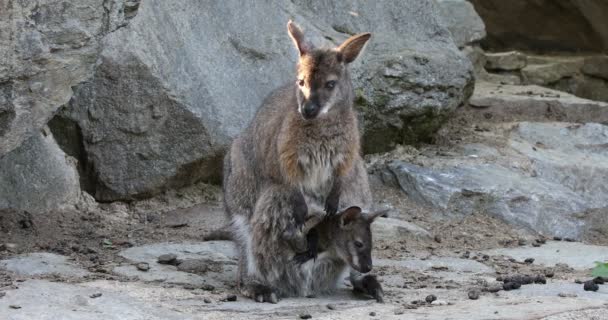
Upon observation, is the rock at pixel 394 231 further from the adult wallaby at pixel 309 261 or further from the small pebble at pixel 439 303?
the small pebble at pixel 439 303

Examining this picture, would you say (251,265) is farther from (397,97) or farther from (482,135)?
(482,135)

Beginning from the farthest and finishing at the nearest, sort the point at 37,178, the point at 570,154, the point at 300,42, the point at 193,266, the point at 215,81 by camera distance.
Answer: the point at 570,154 → the point at 215,81 → the point at 37,178 → the point at 193,266 → the point at 300,42

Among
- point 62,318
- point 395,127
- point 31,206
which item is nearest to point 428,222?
point 395,127

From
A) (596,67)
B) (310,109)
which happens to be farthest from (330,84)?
(596,67)

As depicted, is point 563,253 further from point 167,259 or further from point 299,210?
point 167,259

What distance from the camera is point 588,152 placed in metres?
10.3

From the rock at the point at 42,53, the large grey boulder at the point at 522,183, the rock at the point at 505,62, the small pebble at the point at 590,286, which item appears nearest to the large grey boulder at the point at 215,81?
the large grey boulder at the point at 522,183

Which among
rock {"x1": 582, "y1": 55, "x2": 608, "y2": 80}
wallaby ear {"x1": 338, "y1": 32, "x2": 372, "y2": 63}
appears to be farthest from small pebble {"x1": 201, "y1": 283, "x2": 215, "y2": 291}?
rock {"x1": 582, "y1": 55, "x2": 608, "y2": 80}

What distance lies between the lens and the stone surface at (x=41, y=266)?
6.50 meters

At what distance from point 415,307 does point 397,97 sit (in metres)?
3.39

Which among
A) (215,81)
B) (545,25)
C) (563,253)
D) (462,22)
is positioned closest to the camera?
(563,253)

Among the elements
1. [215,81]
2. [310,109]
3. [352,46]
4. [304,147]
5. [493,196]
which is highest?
[352,46]

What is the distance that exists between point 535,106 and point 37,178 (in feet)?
17.0

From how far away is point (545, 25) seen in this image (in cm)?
1242
